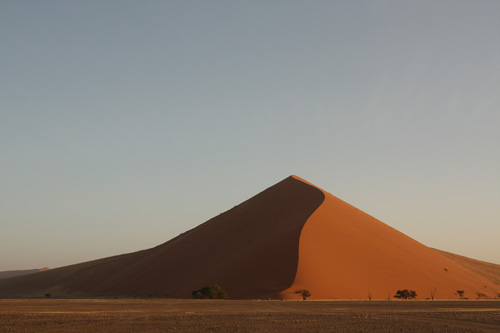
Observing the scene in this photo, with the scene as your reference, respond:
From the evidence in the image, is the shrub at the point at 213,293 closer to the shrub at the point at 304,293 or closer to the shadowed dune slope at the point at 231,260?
the shadowed dune slope at the point at 231,260

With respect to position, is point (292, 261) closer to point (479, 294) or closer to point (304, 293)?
point (304, 293)

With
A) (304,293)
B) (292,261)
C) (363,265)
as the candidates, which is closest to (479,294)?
(363,265)

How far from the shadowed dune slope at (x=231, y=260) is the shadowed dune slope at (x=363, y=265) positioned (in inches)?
49.2

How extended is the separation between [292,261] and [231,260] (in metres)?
7.02

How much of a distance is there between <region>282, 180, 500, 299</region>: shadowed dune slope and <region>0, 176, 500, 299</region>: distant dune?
3.3 inches

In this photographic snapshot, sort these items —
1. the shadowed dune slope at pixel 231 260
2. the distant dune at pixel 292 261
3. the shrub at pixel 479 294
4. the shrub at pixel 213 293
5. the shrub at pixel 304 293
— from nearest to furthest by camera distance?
1. the shrub at pixel 304 293
2. the shrub at pixel 213 293
3. the distant dune at pixel 292 261
4. the shadowed dune slope at pixel 231 260
5. the shrub at pixel 479 294

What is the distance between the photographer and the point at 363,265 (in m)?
39.2

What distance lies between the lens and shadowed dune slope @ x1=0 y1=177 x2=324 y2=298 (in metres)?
36.8

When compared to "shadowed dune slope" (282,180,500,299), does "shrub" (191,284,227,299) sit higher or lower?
lower

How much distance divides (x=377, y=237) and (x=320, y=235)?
800 cm

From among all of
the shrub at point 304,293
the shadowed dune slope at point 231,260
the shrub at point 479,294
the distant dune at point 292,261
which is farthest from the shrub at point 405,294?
the shrub at point 479,294

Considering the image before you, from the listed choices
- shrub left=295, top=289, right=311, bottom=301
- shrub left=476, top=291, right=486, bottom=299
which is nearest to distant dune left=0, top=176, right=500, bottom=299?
shrub left=295, top=289, right=311, bottom=301

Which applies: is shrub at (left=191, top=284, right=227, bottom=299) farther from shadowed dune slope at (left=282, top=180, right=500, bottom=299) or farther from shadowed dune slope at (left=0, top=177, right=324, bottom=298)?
shadowed dune slope at (left=282, top=180, right=500, bottom=299)

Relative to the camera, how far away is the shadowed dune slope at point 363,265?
35.1 meters
